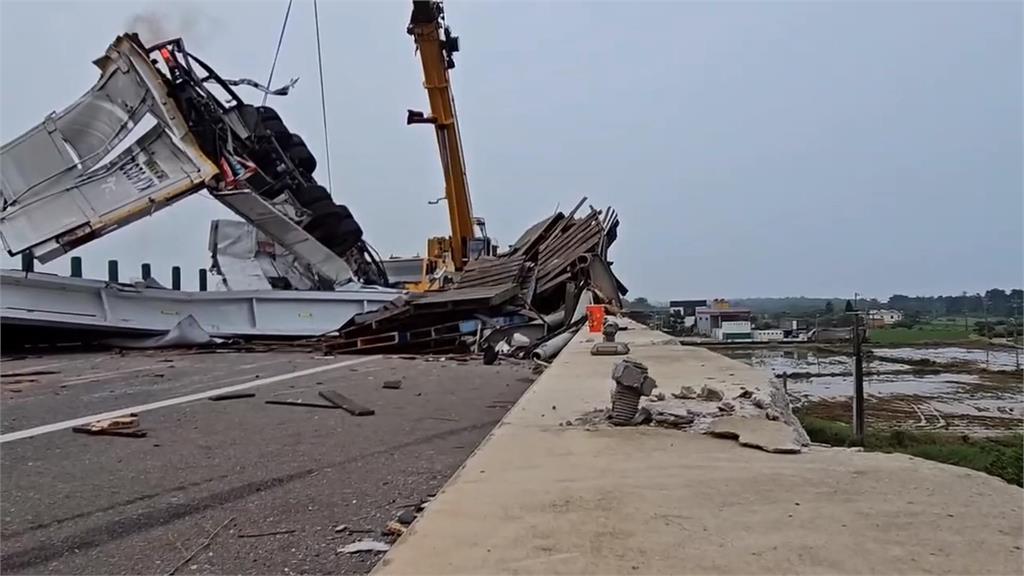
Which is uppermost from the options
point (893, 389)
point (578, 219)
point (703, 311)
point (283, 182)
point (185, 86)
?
point (185, 86)

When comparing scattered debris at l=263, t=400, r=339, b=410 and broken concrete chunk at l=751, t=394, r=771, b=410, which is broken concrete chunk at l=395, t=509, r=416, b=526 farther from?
scattered debris at l=263, t=400, r=339, b=410

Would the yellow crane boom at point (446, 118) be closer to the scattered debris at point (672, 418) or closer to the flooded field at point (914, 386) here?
the flooded field at point (914, 386)

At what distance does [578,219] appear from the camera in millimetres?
13766

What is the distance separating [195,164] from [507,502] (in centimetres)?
1372

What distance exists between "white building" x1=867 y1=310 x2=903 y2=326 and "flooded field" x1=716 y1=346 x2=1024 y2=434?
68 centimetres

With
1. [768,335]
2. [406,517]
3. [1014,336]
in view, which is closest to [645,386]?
[406,517]

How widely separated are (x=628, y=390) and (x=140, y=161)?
13812 mm

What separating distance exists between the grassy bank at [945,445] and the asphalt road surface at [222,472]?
282cm

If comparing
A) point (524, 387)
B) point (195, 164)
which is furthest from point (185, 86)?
point (524, 387)

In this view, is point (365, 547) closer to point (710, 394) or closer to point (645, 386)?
point (645, 386)

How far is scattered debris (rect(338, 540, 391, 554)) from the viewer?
2.51m

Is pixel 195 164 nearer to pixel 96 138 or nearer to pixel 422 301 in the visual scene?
pixel 96 138

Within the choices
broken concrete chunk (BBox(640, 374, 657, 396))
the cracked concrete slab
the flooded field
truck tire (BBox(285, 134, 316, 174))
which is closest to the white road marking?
broken concrete chunk (BBox(640, 374, 657, 396))

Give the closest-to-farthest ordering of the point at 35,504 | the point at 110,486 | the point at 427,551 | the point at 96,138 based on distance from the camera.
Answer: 1. the point at 427,551
2. the point at 35,504
3. the point at 110,486
4. the point at 96,138
